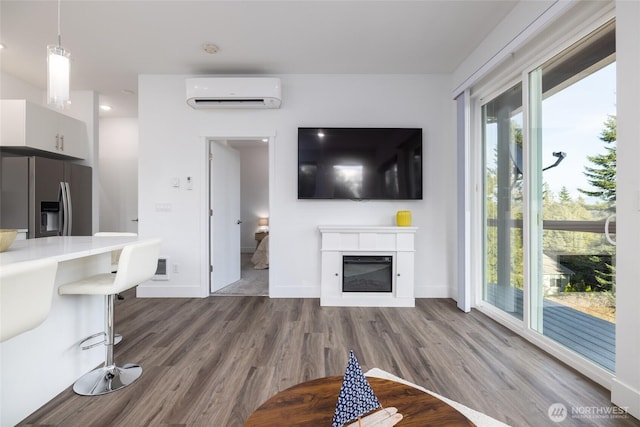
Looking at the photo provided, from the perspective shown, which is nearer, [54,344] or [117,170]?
[54,344]

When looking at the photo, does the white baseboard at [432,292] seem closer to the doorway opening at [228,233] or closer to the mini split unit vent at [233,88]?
the doorway opening at [228,233]

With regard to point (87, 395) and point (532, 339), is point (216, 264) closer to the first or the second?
point (87, 395)

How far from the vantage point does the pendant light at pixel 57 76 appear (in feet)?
5.78

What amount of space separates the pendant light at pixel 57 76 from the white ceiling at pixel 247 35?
100 centimetres

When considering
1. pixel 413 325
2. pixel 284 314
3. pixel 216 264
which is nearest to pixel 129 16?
pixel 216 264

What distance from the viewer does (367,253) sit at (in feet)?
11.1

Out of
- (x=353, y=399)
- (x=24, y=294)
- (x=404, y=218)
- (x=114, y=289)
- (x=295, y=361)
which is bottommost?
(x=295, y=361)

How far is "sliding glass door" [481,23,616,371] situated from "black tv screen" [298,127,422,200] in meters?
0.98

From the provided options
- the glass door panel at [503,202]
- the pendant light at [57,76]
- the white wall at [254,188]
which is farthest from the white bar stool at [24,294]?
the white wall at [254,188]

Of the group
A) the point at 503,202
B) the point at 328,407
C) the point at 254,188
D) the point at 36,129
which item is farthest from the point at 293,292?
the point at 254,188

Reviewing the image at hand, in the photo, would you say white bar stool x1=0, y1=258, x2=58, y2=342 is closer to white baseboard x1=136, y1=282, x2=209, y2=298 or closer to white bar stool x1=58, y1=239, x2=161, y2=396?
white bar stool x1=58, y1=239, x2=161, y2=396

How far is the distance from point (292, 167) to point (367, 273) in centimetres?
161

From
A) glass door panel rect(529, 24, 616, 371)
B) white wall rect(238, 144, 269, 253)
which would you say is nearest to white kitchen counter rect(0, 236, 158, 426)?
glass door panel rect(529, 24, 616, 371)

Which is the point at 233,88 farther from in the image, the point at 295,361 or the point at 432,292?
the point at 432,292
